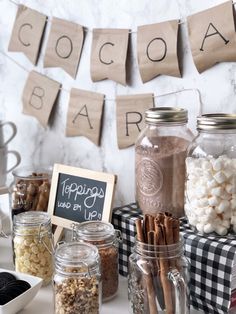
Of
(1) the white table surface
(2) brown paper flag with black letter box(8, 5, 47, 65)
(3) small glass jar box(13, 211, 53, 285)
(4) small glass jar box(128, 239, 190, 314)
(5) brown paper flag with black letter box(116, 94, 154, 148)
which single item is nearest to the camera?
(4) small glass jar box(128, 239, 190, 314)

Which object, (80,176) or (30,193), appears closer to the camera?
(80,176)

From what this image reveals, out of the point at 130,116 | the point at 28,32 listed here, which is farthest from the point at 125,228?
the point at 28,32

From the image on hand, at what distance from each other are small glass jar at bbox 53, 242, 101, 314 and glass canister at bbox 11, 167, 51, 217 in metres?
0.41

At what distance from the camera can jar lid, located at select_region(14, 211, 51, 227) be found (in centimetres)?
117

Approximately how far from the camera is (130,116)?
1.34 meters

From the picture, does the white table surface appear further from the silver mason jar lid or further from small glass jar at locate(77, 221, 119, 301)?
the silver mason jar lid

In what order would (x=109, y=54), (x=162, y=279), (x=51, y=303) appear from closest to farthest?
(x=162, y=279) < (x=51, y=303) < (x=109, y=54)

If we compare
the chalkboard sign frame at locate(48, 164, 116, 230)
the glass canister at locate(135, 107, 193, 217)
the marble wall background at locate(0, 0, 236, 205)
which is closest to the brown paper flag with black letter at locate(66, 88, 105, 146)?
the marble wall background at locate(0, 0, 236, 205)

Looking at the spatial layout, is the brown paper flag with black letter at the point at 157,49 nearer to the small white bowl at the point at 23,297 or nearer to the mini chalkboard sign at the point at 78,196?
the mini chalkboard sign at the point at 78,196

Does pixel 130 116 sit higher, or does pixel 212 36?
pixel 212 36

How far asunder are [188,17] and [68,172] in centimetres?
50

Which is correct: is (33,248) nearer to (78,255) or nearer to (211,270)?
(78,255)

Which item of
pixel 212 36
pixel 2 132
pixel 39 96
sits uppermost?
pixel 212 36

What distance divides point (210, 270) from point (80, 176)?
1.47 ft
